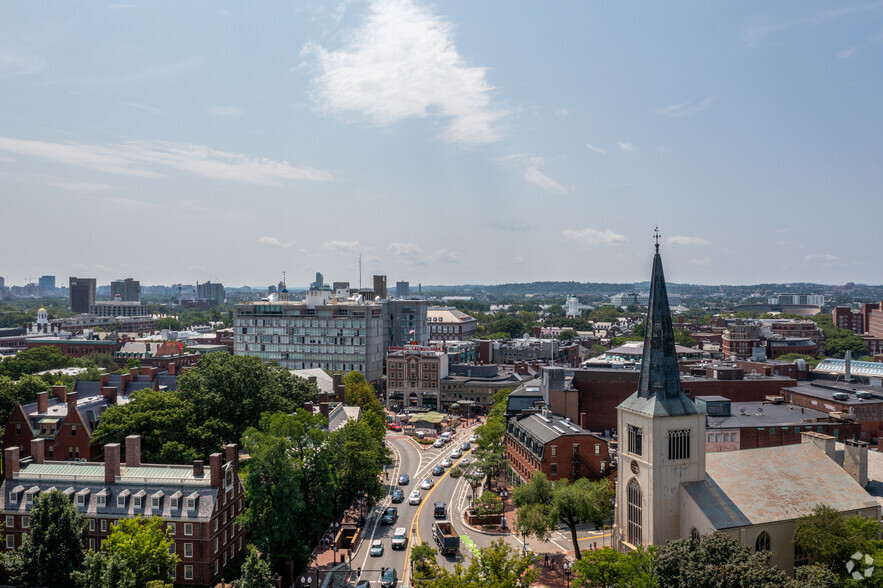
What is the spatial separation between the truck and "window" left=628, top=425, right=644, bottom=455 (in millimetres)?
22250

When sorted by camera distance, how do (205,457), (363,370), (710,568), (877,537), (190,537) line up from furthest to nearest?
(363,370)
(205,457)
(190,537)
(877,537)
(710,568)

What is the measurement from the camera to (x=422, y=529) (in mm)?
77125

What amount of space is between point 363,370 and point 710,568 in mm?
143270

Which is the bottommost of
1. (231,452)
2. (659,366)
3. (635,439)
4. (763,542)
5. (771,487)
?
(763,542)

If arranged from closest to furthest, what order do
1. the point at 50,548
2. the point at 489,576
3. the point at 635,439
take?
the point at 489,576
the point at 50,548
the point at 635,439

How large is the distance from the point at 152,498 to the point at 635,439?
148 feet

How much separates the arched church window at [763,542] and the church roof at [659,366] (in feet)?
36.6

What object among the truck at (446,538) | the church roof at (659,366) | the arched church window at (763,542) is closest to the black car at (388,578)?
the truck at (446,538)

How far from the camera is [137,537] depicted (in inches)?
2067

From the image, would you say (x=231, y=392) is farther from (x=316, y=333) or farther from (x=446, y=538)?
(x=316, y=333)

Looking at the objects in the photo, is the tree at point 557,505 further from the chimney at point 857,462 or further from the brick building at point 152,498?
the brick building at point 152,498

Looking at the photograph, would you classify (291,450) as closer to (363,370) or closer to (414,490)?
(414,490)

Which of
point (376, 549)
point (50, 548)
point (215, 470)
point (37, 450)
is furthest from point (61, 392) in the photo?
point (376, 549)

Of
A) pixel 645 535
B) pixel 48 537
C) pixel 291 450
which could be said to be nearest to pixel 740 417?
pixel 645 535
